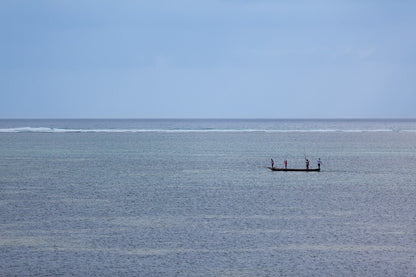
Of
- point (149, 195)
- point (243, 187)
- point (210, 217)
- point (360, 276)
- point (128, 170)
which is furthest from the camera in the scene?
point (128, 170)

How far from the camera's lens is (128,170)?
4897 centimetres

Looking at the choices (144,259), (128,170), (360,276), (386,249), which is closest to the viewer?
(360,276)

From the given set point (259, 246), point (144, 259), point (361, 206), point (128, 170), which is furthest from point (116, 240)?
point (128, 170)

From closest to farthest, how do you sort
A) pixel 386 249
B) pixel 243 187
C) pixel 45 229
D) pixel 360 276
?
pixel 360 276 < pixel 386 249 < pixel 45 229 < pixel 243 187

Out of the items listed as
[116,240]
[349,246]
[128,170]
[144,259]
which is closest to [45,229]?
[116,240]

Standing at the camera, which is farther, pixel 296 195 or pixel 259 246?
pixel 296 195

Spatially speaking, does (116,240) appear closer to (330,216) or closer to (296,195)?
(330,216)

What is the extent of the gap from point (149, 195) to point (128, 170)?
1580 cm

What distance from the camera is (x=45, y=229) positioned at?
76.9 feet

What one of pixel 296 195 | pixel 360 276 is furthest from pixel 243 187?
pixel 360 276

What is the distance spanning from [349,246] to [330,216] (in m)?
6.03

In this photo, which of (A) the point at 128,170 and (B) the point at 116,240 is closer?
(B) the point at 116,240

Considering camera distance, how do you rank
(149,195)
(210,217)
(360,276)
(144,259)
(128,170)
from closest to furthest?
(360,276) → (144,259) → (210,217) → (149,195) → (128,170)

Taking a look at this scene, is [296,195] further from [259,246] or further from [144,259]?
[144,259]
